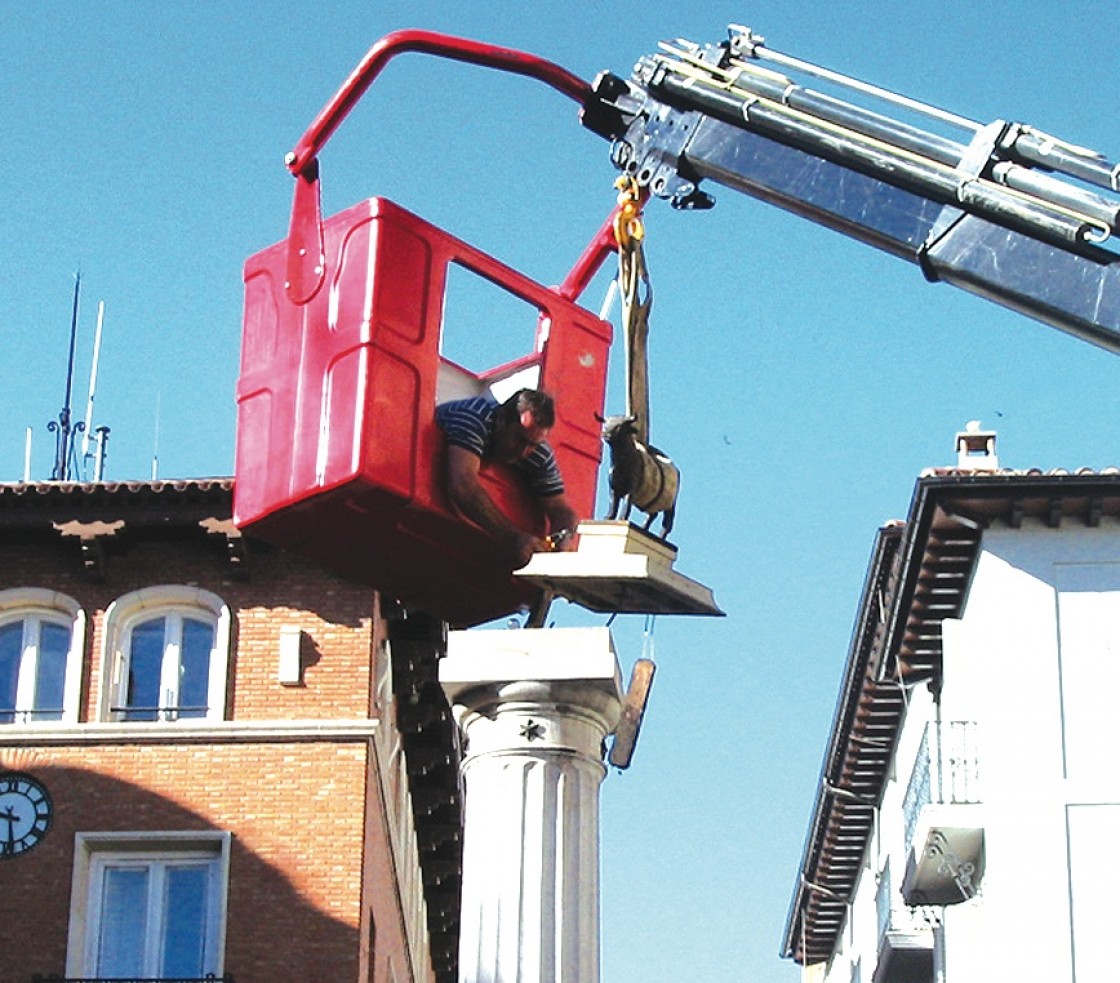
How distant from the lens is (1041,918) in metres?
34.2

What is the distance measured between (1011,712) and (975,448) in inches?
221

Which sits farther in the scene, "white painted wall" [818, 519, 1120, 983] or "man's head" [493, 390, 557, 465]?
"white painted wall" [818, 519, 1120, 983]

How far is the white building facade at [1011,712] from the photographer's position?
113 feet

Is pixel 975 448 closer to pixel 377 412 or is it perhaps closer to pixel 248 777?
pixel 248 777

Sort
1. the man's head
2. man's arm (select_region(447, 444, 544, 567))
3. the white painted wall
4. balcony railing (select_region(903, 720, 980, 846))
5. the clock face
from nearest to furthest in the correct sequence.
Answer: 1. the man's head
2. man's arm (select_region(447, 444, 544, 567))
3. the white painted wall
4. the clock face
5. balcony railing (select_region(903, 720, 980, 846))

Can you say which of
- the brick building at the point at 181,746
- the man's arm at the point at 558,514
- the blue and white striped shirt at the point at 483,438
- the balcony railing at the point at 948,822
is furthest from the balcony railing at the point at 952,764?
the blue and white striped shirt at the point at 483,438

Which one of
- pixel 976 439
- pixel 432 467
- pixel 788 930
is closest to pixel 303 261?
pixel 432 467

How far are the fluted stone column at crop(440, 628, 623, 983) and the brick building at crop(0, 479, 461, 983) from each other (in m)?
15.7

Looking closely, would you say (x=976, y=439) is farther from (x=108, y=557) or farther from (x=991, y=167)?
(x=991, y=167)

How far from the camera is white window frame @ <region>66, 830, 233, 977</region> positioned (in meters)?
34.2

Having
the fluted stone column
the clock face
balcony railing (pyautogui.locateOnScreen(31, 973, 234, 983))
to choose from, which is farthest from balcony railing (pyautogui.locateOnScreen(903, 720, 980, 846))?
the fluted stone column

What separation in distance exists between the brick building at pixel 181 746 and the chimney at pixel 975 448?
7570mm

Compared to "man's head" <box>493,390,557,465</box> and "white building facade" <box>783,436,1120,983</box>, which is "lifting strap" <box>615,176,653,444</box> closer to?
"man's head" <box>493,390,557,465</box>

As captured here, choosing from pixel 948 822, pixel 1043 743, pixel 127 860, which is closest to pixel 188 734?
pixel 127 860
